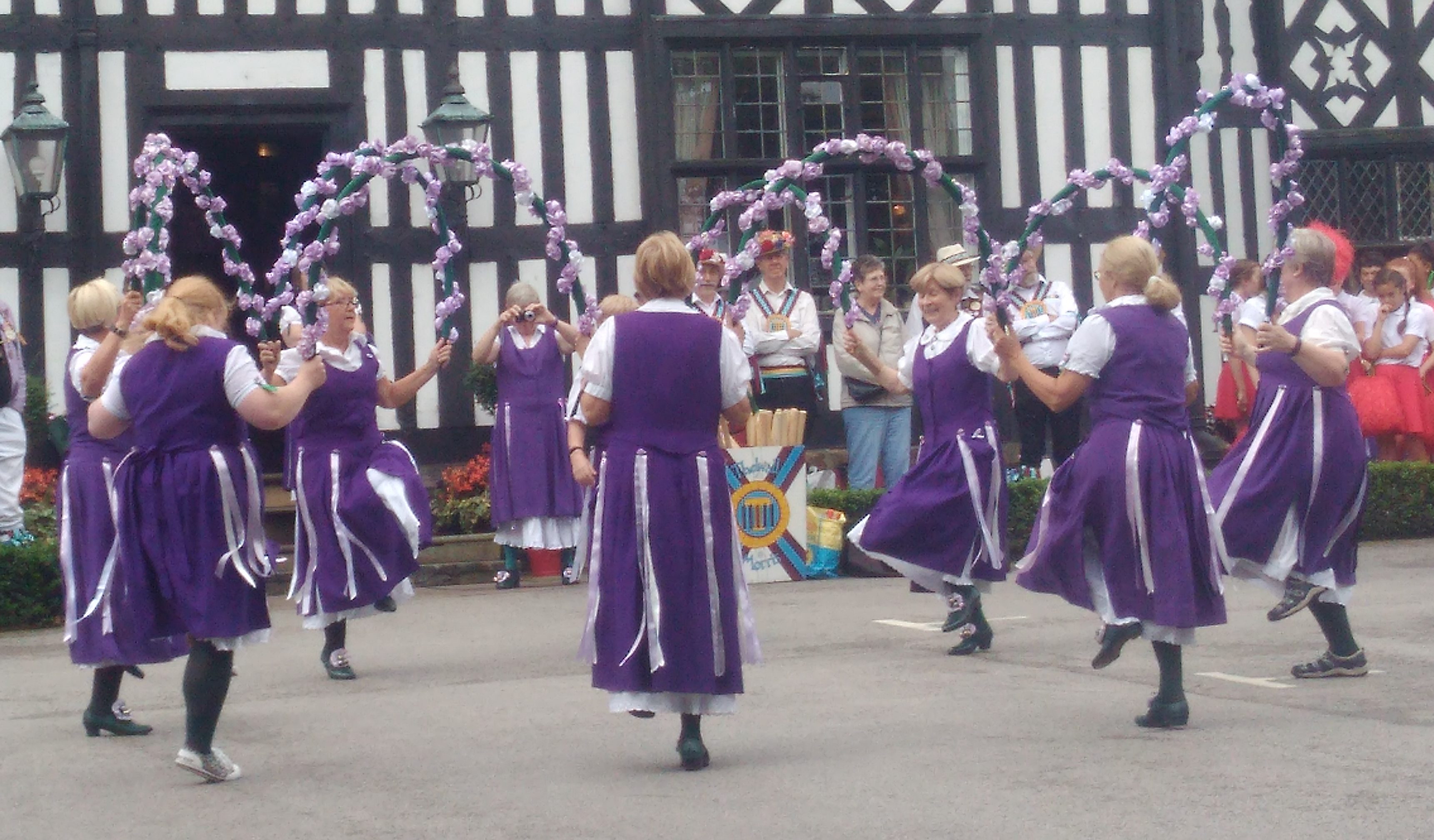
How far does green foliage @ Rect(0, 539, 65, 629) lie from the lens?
1128cm

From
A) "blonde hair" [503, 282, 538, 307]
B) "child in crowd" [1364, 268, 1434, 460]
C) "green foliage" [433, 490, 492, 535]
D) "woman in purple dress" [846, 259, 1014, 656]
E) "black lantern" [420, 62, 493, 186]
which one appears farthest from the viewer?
"black lantern" [420, 62, 493, 186]

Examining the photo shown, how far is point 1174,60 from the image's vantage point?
1595 cm

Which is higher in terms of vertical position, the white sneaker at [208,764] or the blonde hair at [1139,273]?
the blonde hair at [1139,273]

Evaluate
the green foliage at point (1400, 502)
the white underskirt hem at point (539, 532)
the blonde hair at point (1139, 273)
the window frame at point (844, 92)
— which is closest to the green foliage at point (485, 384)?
the white underskirt hem at point (539, 532)

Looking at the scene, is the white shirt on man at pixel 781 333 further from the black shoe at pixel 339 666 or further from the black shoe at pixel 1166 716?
the black shoe at pixel 1166 716

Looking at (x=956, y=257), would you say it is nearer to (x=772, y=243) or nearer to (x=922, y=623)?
(x=772, y=243)

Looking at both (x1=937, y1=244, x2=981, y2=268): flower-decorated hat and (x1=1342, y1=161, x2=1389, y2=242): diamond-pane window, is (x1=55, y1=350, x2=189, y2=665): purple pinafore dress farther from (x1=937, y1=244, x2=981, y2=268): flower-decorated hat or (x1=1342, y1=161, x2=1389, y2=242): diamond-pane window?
(x1=1342, y1=161, x2=1389, y2=242): diamond-pane window

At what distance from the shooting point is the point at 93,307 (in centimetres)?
822

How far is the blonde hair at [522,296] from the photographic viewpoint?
40.0 ft

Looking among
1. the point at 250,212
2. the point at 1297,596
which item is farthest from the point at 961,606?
the point at 250,212

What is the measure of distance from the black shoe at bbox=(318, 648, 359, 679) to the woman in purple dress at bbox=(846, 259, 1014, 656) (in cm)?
232

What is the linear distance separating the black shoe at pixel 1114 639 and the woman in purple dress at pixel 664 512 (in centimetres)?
142

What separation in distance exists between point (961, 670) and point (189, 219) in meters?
10.9

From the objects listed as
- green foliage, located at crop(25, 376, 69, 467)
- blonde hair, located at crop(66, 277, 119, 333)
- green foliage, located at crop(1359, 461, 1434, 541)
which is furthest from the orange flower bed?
green foliage, located at crop(1359, 461, 1434, 541)
